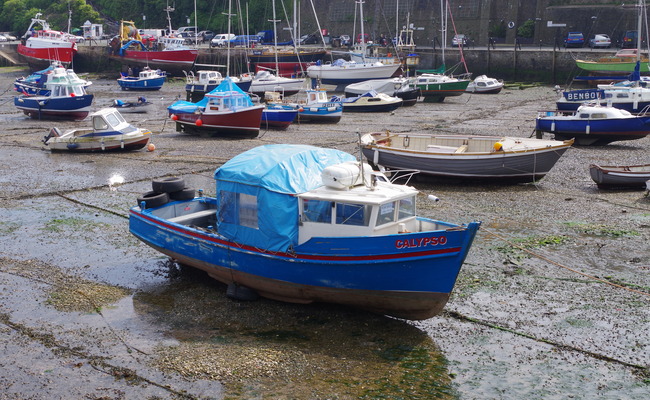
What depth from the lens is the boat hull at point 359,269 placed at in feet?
33.7

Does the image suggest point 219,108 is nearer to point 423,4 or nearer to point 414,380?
point 414,380

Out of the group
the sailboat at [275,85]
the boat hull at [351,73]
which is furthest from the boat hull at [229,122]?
the boat hull at [351,73]

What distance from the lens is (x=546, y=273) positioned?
1298cm

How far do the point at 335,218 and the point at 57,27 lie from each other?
82.6 metres

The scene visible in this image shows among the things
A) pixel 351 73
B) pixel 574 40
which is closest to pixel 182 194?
pixel 351 73

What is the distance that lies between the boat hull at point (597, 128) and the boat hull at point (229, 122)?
1119 centimetres

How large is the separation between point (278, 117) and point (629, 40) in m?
32.9

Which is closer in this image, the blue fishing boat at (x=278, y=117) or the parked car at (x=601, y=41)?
the blue fishing boat at (x=278, y=117)

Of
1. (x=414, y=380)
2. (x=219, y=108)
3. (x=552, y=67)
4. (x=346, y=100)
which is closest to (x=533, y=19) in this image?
(x=552, y=67)

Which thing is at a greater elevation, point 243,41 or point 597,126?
point 243,41

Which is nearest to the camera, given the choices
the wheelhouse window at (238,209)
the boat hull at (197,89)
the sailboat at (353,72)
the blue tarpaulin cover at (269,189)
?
the blue tarpaulin cover at (269,189)

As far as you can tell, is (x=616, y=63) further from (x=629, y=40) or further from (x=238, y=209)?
(x=238, y=209)

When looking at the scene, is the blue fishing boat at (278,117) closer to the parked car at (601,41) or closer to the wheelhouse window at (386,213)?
the wheelhouse window at (386,213)

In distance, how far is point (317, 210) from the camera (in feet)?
36.3
